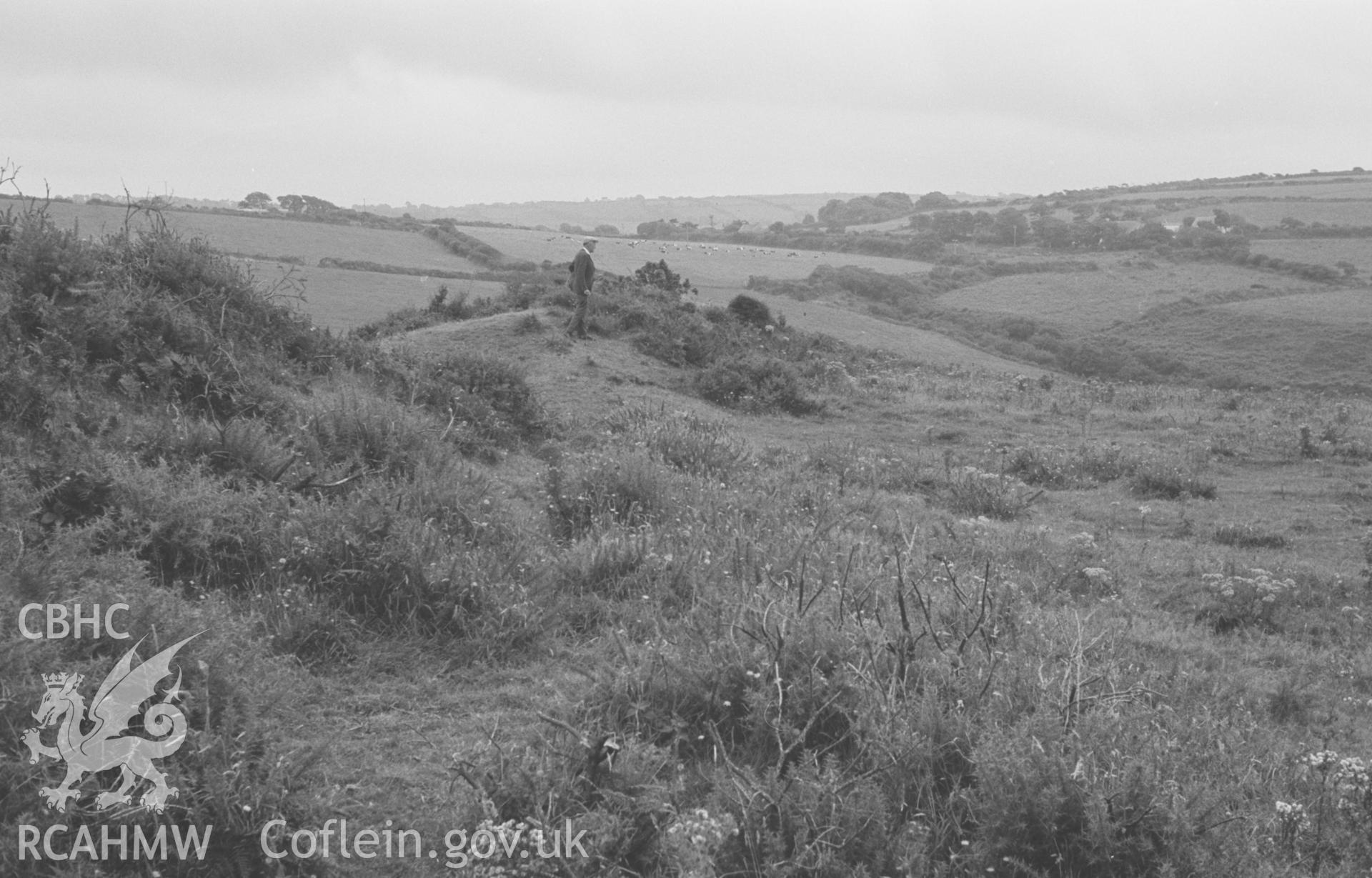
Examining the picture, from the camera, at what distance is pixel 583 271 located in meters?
17.1

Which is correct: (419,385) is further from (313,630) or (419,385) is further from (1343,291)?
(1343,291)

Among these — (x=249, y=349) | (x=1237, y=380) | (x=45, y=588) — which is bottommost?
(x=1237, y=380)

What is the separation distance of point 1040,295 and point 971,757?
56.7m

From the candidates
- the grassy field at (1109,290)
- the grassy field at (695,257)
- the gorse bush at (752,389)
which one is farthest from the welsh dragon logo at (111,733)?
the grassy field at (1109,290)

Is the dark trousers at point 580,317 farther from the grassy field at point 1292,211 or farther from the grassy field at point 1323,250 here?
the grassy field at point 1292,211

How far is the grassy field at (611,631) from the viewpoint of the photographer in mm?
3486

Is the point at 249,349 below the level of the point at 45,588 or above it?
above

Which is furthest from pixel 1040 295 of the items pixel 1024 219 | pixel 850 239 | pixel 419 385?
pixel 419 385

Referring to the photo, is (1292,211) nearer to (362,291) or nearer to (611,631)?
(362,291)

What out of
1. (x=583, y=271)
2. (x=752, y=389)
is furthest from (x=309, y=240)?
(x=752, y=389)

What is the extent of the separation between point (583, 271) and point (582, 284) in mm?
275

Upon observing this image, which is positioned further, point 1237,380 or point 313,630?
point 1237,380

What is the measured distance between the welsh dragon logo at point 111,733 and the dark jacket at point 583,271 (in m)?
13.9

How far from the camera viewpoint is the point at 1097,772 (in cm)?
366
